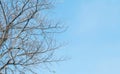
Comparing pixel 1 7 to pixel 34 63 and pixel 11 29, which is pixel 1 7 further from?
pixel 34 63

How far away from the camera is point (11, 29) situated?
25797 millimetres

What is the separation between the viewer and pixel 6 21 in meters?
25.8

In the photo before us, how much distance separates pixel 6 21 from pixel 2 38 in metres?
0.92

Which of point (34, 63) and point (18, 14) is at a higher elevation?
point (18, 14)

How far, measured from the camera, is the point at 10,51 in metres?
25.3

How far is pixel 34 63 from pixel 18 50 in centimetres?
90

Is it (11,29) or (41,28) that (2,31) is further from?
(41,28)

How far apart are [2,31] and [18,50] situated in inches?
43.4

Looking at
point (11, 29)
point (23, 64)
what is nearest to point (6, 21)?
point (11, 29)

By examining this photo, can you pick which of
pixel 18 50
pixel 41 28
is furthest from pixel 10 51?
pixel 41 28

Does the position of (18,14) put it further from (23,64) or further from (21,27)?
(23,64)

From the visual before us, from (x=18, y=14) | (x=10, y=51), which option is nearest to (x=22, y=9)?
(x=18, y=14)

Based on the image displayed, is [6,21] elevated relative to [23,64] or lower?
elevated

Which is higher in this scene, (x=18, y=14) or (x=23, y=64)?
(x=18, y=14)
